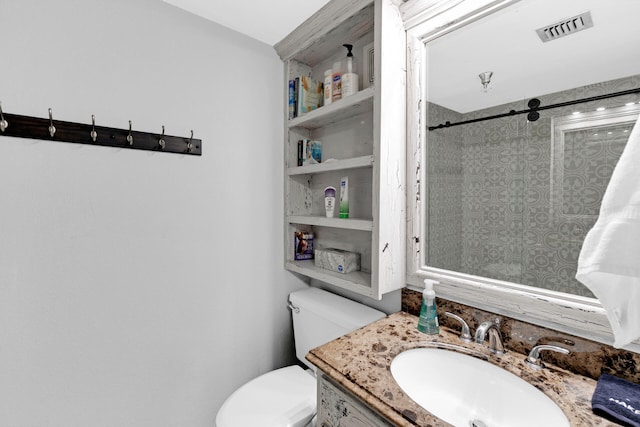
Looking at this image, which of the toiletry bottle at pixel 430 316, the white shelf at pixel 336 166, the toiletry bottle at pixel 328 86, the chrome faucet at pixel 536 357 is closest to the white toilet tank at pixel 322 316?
the toiletry bottle at pixel 430 316

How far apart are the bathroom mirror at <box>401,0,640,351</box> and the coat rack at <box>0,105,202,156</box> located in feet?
3.38

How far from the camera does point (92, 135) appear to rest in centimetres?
109

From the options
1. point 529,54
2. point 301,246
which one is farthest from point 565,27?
point 301,246

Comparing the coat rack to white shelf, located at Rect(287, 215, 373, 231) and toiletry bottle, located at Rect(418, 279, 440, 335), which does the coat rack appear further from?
toiletry bottle, located at Rect(418, 279, 440, 335)

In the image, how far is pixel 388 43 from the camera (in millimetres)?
1102

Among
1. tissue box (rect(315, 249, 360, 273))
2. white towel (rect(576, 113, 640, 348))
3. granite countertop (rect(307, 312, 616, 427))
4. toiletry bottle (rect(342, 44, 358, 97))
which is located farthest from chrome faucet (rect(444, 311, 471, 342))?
toiletry bottle (rect(342, 44, 358, 97))

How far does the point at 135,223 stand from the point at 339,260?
0.92 metres

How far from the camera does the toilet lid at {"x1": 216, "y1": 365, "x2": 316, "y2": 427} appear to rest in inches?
43.0

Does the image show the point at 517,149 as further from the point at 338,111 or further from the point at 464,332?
the point at 338,111

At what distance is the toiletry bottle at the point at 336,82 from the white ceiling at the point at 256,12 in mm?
259

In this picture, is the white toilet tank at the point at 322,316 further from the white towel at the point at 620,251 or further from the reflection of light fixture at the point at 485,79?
the reflection of light fixture at the point at 485,79

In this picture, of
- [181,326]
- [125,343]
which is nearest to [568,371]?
[181,326]

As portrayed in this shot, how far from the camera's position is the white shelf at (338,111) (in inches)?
46.9

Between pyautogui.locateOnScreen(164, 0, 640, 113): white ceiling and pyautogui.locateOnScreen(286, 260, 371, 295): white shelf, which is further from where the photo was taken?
pyautogui.locateOnScreen(286, 260, 371, 295): white shelf
